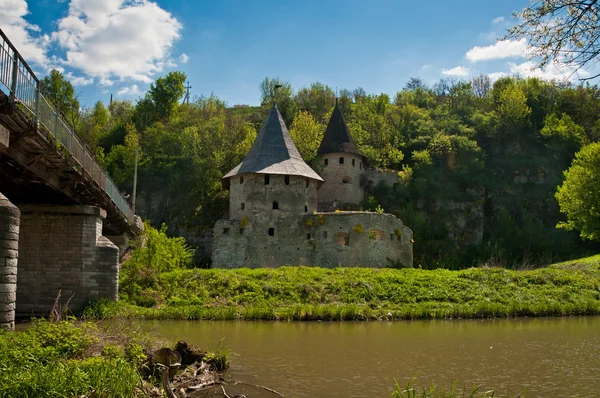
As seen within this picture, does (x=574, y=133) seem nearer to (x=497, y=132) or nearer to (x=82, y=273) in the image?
(x=497, y=132)

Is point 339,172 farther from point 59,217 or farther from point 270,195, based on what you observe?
point 59,217

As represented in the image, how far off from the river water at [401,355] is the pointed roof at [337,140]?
2636 centimetres

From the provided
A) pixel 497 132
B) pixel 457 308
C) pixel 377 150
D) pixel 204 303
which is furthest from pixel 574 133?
pixel 204 303

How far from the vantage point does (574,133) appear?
4959 centimetres

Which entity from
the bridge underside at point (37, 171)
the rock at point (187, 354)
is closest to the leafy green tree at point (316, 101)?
the bridge underside at point (37, 171)

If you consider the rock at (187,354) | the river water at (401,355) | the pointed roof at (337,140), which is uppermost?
the pointed roof at (337,140)

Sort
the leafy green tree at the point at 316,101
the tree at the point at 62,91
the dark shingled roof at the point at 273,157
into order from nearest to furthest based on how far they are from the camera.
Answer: the dark shingled roof at the point at 273,157 → the tree at the point at 62,91 → the leafy green tree at the point at 316,101

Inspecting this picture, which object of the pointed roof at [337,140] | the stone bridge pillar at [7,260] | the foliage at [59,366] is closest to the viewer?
the foliage at [59,366]

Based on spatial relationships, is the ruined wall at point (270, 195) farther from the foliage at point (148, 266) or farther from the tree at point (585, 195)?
the tree at point (585, 195)

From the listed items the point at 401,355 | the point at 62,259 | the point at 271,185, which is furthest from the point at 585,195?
the point at 62,259

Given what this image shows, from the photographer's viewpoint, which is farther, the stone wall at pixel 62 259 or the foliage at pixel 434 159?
the foliage at pixel 434 159

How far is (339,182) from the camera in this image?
141ft

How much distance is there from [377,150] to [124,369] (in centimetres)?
4206

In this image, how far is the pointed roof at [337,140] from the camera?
4347cm
